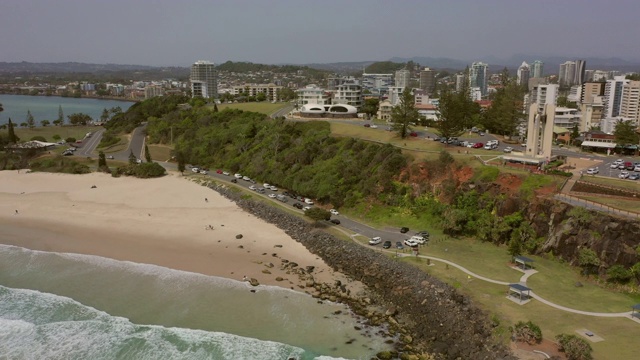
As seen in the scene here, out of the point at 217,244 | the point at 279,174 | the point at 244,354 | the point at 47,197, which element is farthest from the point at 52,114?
the point at 244,354

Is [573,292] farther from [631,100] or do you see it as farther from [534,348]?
[631,100]

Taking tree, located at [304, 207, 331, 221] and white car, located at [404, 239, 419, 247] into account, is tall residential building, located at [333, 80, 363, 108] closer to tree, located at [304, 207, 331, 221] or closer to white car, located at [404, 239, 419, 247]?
tree, located at [304, 207, 331, 221]

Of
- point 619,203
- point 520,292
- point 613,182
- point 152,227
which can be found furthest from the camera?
point 152,227

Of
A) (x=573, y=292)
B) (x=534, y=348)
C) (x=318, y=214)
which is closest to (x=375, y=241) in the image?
(x=318, y=214)

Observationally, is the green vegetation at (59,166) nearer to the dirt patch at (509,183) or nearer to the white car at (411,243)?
the white car at (411,243)

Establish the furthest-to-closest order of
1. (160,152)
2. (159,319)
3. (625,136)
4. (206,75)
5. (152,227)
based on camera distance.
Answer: (206,75) → (160,152) → (625,136) → (152,227) → (159,319)

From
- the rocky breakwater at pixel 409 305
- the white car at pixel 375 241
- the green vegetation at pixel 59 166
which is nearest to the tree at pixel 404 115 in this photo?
the rocky breakwater at pixel 409 305

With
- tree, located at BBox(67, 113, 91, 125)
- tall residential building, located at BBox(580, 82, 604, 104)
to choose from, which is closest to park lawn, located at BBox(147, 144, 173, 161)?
tree, located at BBox(67, 113, 91, 125)
